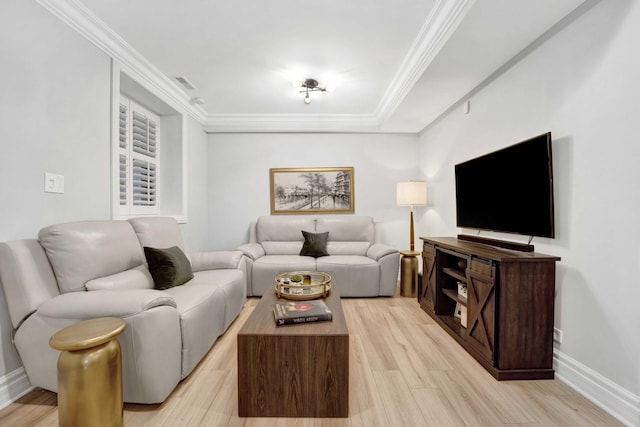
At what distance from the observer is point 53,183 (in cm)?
197

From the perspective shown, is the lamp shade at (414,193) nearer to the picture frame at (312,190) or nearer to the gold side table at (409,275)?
the gold side table at (409,275)

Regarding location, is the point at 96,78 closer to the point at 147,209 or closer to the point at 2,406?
the point at 147,209

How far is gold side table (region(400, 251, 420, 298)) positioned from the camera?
12.1 ft

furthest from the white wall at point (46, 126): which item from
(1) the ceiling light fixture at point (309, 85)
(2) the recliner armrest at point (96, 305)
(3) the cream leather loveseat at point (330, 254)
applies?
(3) the cream leather loveseat at point (330, 254)

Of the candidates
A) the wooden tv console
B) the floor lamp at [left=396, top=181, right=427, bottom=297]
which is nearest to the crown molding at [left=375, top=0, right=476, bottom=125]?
the floor lamp at [left=396, top=181, right=427, bottom=297]

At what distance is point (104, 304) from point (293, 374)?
106 cm

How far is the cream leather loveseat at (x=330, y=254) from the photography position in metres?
3.60

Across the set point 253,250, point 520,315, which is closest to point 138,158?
point 253,250

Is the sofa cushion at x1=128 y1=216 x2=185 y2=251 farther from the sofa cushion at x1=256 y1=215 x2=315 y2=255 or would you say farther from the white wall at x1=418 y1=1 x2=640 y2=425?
the white wall at x1=418 y1=1 x2=640 y2=425

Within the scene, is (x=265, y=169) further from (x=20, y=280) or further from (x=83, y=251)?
(x=20, y=280)

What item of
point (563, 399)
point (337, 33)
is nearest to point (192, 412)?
point (563, 399)

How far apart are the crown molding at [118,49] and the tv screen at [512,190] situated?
10.7 ft

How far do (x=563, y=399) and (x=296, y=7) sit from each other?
300 cm

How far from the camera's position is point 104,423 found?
4.35 ft
